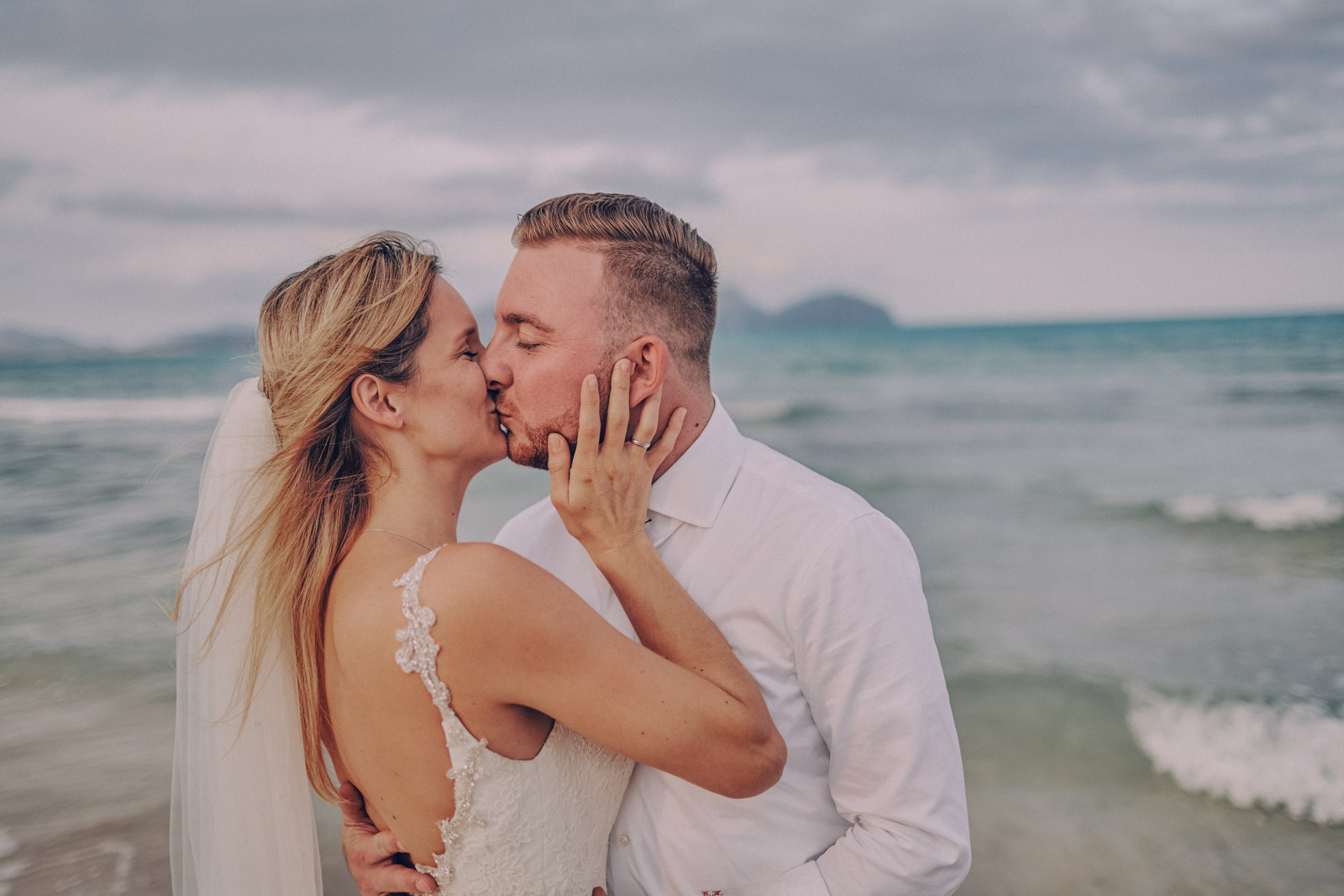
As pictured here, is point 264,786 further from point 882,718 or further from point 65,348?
point 65,348

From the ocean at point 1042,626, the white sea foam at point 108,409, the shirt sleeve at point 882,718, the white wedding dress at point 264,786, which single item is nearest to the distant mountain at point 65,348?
the white sea foam at point 108,409

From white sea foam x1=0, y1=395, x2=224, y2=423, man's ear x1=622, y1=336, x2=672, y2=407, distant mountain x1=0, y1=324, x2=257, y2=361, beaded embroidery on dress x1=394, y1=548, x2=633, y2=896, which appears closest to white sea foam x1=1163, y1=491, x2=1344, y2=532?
man's ear x1=622, y1=336, x2=672, y2=407

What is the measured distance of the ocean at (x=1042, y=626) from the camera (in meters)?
4.77

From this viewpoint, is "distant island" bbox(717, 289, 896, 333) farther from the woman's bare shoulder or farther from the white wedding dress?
the woman's bare shoulder

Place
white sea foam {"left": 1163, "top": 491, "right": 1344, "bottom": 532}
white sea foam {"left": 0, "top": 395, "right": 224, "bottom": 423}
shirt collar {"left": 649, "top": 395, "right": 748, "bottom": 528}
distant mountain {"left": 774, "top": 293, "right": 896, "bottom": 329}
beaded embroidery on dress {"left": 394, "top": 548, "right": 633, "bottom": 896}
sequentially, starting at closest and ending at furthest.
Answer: beaded embroidery on dress {"left": 394, "top": 548, "right": 633, "bottom": 896} < shirt collar {"left": 649, "top": 395, "right": 748, "bottom": 528} < white sea foam {"left": 1163, "top": 491, "right": 1344, "bottom": 532} < white sea foam {"left": 0, "top": 395, "right": 224, "bottom": 423} < distant mountain {"left": 774, "top": 293, "right": 896, "bottom": 329}

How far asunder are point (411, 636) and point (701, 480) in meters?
0.88

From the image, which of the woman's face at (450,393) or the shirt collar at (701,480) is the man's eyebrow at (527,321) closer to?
the woman's face at (450,393)

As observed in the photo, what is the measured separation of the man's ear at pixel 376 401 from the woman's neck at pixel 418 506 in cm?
14

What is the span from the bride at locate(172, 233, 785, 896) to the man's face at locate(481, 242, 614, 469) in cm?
8

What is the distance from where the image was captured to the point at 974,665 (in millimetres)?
6902

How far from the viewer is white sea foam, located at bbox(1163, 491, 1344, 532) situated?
36.8 ft

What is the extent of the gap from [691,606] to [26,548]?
1101cm

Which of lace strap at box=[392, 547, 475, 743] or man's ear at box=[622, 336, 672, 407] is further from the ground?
man's ear at box=[622, 336, 672, 407]

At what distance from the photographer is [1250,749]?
5633 mm
